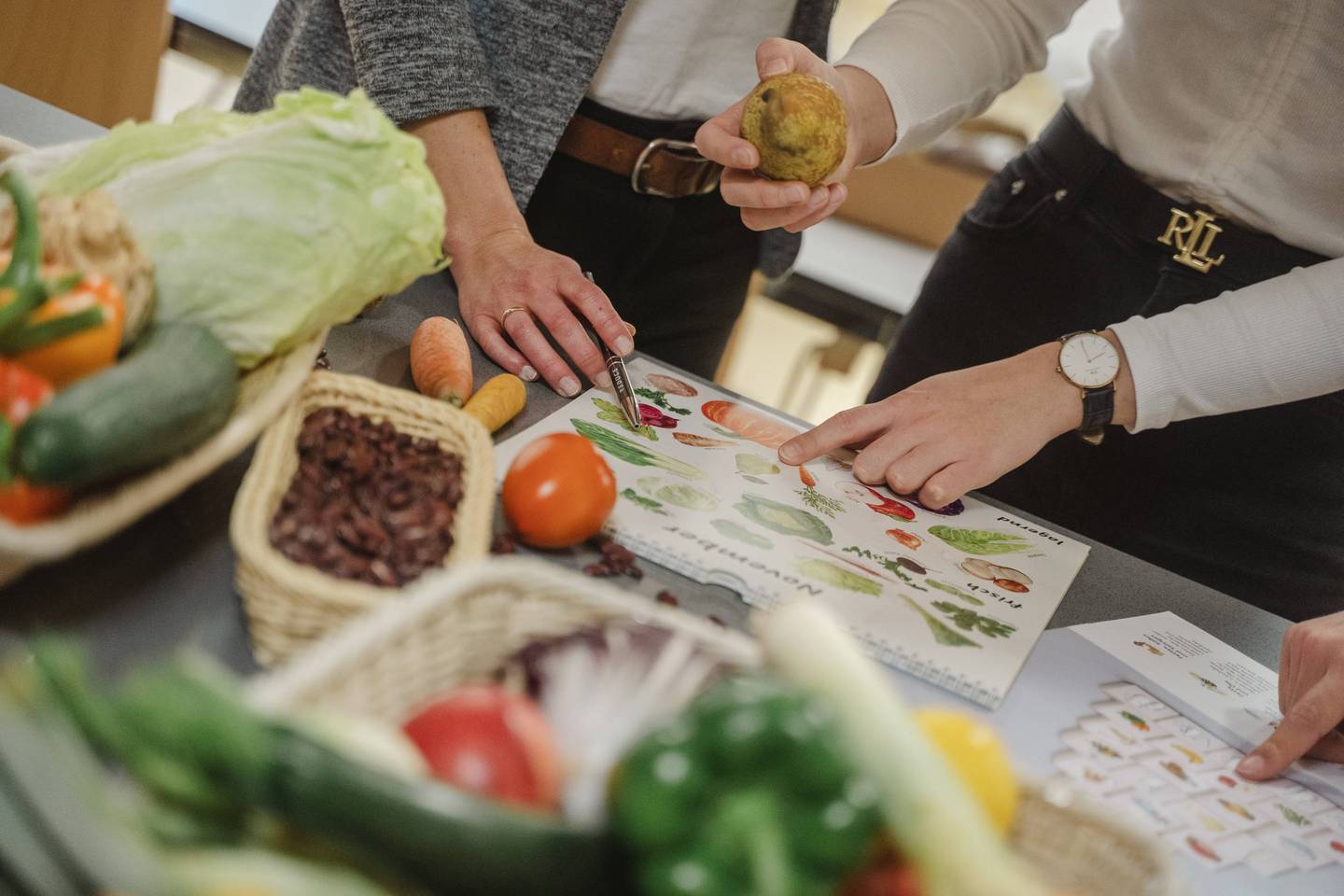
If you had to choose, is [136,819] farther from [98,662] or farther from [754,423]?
[754,423]

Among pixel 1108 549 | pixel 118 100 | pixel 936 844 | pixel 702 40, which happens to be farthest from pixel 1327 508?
pixel 118 100

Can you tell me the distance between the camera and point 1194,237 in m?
1.43

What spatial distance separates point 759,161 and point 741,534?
47 cm

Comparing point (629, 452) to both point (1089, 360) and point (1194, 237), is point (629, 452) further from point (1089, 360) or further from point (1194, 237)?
point (1194, 237)

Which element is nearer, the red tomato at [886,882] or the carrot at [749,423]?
the red tomato at [886,882]

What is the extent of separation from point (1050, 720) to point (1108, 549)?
0.46 meters

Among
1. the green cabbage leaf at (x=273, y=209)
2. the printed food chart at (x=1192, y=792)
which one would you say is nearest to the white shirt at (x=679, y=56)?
the green cabbage leaf at (x=273, y=209)

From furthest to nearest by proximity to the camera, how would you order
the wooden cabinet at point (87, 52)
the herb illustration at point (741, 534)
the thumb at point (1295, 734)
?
the wooden cabinet at point (87, 52) < the herb illustration at point (741, 534) < the thumb at point (1295, 734)

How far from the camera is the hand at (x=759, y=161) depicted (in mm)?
1236

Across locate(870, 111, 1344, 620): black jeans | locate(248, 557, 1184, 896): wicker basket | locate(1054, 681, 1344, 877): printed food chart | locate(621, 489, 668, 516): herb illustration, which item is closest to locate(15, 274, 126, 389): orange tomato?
locate(248, 557, 1184, 896): wicker basket

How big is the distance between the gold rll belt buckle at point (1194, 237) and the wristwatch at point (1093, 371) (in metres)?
0.25

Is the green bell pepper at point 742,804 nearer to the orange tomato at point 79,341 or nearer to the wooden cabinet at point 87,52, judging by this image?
the orange tomato at point 79,341

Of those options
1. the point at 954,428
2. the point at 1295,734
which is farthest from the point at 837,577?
the point at 1295,734

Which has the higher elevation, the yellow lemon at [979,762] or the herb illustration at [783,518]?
the yellow lemon at [979,762]
